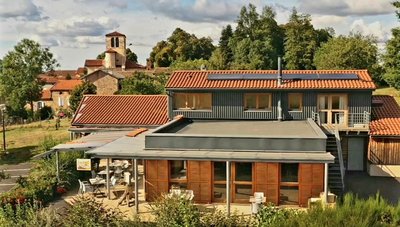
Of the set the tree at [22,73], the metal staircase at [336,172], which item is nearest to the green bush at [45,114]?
the tree at [22,73]

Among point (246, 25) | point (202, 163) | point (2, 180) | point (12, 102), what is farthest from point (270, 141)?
point (246, 25)

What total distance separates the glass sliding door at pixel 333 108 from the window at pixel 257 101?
320 centimetres

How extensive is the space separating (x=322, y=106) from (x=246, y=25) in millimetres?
60134

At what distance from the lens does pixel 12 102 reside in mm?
70000

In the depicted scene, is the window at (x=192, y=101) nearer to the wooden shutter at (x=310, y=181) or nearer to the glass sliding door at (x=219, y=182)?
the glass sliding door at (x=219, y=182)

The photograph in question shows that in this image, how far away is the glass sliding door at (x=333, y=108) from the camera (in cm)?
2853

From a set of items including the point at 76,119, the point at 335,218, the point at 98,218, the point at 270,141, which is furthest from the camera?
the point at 76,119

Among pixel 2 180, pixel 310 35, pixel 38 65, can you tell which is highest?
pixel 310 35

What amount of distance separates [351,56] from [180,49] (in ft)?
153

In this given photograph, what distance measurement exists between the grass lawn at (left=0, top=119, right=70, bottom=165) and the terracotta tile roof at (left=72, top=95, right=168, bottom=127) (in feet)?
11.1

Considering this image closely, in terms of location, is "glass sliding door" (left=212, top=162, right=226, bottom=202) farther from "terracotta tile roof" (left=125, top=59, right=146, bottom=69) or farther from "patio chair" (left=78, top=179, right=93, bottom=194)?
"terracotta tile roof" (left=125, top=59, right=146, bottom=69)

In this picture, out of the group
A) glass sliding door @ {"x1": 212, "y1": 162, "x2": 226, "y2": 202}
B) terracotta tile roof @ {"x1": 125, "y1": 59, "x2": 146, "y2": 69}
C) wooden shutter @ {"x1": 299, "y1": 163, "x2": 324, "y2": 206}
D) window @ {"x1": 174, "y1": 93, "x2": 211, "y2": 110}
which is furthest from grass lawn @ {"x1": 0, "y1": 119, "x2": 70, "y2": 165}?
terracotta tile roof @ {"x1": 125, "y1": 59, "x2": 146, "y2": 69}

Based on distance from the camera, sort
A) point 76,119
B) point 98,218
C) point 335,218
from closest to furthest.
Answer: point 335,218
point 98,218
point 76,119

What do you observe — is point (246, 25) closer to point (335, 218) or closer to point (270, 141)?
point (270, 141)
